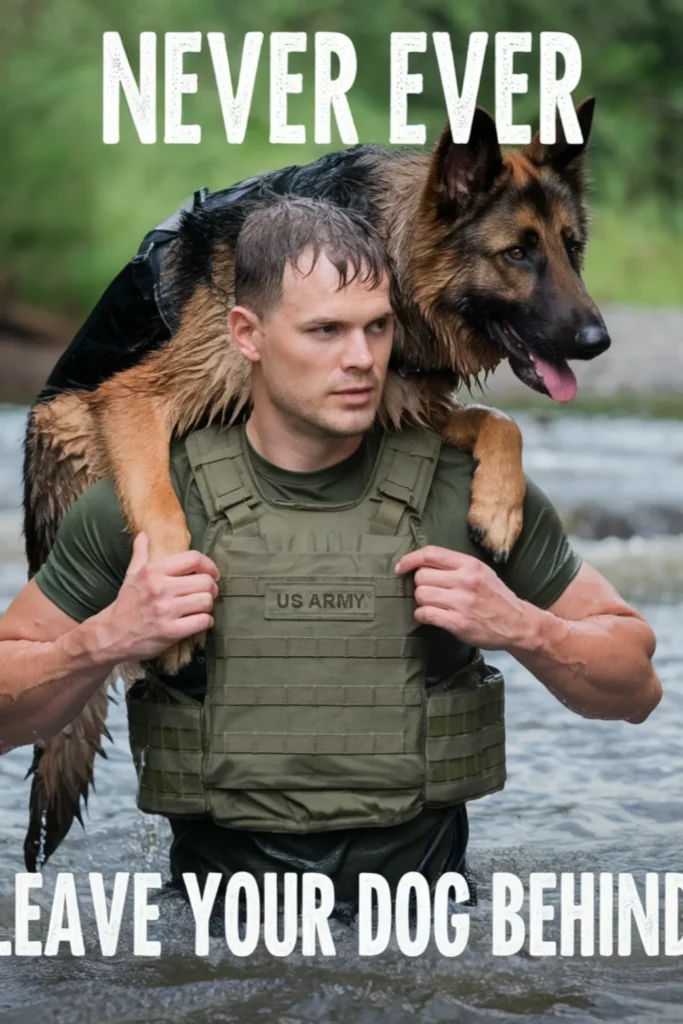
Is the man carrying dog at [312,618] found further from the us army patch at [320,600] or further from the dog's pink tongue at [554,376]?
the dog's pink tongue at [554,376]

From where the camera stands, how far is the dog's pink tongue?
3.30 meters

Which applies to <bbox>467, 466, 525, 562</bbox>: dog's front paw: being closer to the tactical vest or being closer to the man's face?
the tactical vest

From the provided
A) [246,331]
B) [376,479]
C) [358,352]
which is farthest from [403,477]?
[246,331]

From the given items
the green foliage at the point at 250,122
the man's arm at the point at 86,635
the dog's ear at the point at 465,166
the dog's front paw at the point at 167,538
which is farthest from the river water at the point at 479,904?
the green foliage at the point at 250,122

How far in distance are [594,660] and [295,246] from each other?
0.91 meters

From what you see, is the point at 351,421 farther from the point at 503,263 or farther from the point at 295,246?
the point at 503,263

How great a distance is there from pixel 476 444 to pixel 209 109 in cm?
1612

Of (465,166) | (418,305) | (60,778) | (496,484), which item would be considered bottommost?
(60,778)

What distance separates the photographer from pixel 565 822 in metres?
4.68

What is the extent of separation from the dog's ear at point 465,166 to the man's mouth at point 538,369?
0.27 m

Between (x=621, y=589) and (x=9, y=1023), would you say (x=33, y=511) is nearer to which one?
(x=9, y=1023)

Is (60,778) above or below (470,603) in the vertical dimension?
below

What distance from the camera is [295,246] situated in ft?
9.53

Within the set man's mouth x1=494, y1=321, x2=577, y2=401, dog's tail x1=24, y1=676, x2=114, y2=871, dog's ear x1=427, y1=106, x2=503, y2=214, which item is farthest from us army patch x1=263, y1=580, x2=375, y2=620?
dog's tail x1=24, y1=676, x2=114, y2=871
